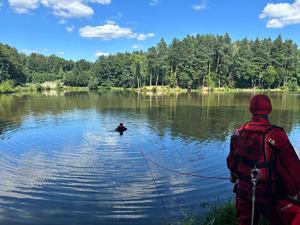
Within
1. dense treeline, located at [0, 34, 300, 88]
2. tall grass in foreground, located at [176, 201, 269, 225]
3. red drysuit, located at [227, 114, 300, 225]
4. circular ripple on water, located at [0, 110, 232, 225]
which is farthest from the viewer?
dense treeline, located at [0, 34, 300, 88]

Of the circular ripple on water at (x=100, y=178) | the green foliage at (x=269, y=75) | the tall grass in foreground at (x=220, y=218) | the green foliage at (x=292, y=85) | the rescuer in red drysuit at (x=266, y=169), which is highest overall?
the green foliage at (x=269, y=75)

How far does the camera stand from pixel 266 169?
6.05 meters

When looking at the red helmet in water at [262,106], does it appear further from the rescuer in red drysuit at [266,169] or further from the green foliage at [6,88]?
the green foliage at [6,88]

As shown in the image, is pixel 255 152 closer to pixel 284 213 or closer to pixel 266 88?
pixel 284 213

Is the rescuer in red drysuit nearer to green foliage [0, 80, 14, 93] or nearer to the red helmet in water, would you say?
the red helmet in water

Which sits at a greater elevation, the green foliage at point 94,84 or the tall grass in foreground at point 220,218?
the green foliage at point 94,84

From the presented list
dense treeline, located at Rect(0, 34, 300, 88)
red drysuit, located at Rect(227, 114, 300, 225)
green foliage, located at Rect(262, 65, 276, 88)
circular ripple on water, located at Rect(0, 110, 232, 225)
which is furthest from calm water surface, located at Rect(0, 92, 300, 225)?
dense treeline, located at Rect(0, 34, 300, 88)

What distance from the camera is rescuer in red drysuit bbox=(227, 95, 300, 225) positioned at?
19.4 feet

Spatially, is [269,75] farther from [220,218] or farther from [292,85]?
[220,218]

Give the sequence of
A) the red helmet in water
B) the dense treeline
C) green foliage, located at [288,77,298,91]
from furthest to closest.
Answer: the dense treeline, green foliage, located at [288,77,298,91], the red helmet in water

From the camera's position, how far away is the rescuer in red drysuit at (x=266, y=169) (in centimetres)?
590

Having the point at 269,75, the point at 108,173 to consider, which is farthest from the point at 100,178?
the point at 269,75

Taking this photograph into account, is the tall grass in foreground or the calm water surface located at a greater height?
the tall grass in foreground

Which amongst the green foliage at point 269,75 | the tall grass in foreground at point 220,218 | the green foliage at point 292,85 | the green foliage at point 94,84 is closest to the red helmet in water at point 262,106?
the tall grass in foreground at point 220,218
